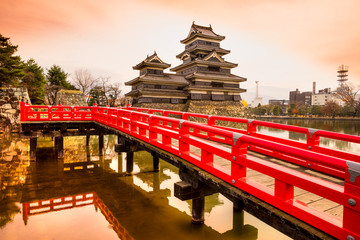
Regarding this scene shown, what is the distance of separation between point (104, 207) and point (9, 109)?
2243cm

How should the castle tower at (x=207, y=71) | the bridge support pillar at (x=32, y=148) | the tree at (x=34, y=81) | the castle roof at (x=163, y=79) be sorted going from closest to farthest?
the bridge support pillar at (x=32, y=148), the castle roof at (x=163, y=79), the castle tower at (x=207, y=71), the tree at (x=34, y=81)

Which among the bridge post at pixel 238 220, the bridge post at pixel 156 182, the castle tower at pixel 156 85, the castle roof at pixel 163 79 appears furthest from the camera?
the castle tower at pixel 156 85

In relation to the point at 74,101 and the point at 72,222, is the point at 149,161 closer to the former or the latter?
the point at 72,222

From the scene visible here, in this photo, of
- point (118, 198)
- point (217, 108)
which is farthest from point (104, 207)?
point (217, 108)

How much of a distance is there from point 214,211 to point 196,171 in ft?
11.4

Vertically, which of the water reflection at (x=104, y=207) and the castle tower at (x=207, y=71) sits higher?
the castle tower at (x=207, y=71)

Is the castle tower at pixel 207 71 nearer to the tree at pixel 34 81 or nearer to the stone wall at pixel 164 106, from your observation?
the stone wall at pixel 164 106

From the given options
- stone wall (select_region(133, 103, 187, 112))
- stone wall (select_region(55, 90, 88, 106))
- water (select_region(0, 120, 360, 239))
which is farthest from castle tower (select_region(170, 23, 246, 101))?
water (select_region(0, 120, 360, 239))

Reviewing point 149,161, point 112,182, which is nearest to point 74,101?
point 149,161

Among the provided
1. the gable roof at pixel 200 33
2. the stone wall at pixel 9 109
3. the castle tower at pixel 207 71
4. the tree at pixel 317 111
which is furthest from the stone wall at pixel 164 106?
the tree at pixel 317 111

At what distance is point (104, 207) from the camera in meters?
7.79

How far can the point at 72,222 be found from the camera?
6.90m

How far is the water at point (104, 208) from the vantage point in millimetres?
6320

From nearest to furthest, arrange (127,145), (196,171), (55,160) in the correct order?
(196,171)
(127,145)
(55,160)
